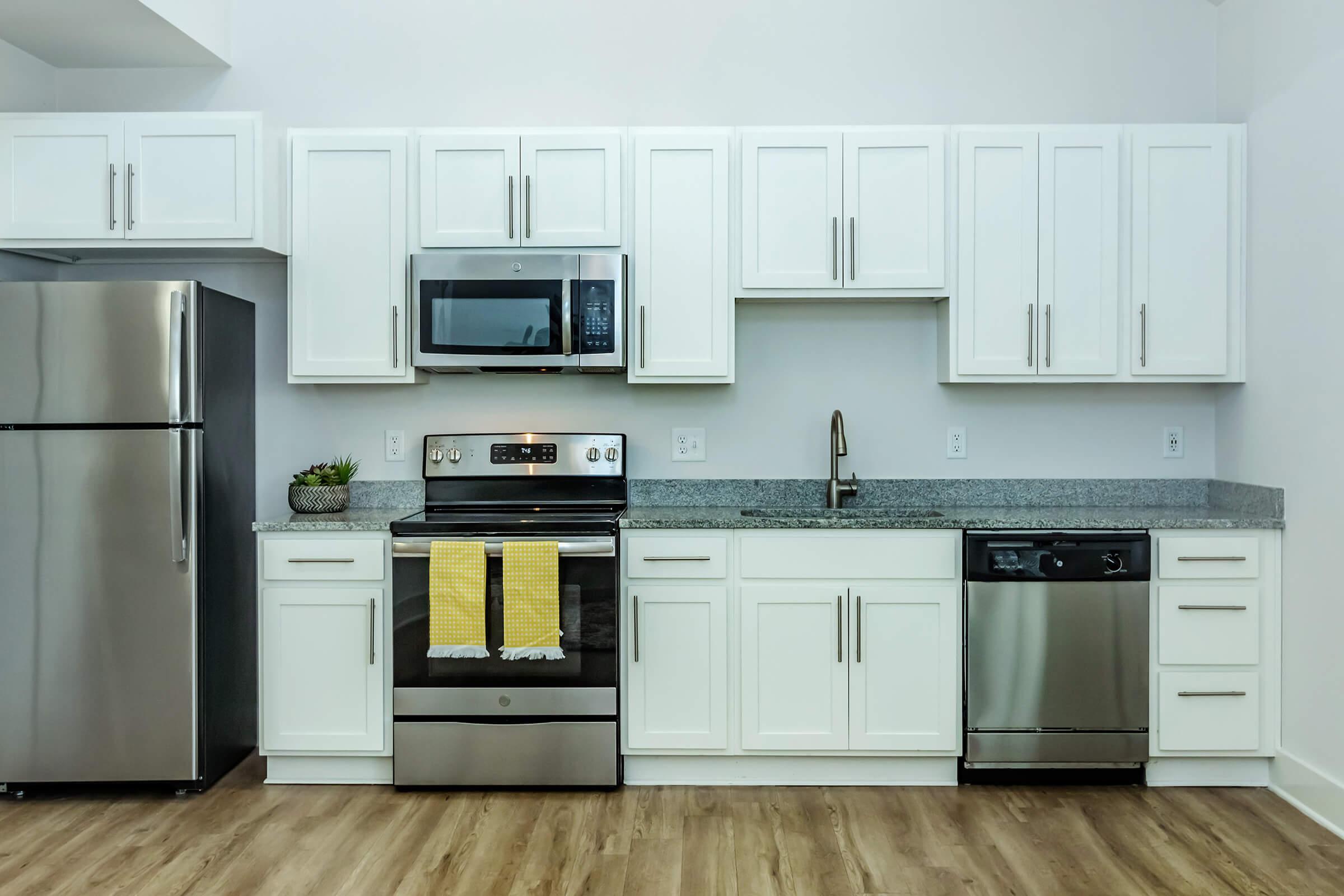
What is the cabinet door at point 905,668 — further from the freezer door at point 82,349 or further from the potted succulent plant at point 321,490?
the freezer door at point 82,349

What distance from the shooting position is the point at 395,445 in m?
3.43

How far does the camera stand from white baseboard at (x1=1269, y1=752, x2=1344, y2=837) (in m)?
2.62

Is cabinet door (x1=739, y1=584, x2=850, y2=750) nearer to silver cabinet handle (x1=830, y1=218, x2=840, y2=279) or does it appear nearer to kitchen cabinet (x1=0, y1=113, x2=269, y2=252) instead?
silver cabinet handle (x1=830, y1=218, x2=840, y2=279)

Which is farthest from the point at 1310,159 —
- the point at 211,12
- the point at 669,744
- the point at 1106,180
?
the point at 211,12

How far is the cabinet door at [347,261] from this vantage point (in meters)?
3.12

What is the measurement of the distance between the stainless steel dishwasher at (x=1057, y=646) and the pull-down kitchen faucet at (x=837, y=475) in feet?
1.81

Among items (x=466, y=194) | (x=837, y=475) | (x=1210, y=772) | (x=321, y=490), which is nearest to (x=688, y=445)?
(x=837, y=475)

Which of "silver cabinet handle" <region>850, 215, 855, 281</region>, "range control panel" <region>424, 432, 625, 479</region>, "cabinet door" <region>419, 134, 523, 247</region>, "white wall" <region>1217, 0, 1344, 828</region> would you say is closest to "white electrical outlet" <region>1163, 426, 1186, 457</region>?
"white wall" <region>1217, 0, 1344, 828</region>

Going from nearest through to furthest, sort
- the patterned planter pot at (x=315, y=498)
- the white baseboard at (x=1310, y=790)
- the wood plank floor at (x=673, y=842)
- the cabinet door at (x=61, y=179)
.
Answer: the wood plank floor at (x=673, y=842) → the white baseboard at (x=1310, y=790) → the cabinet door at (x=61, y=179) → the patterned planter pot at (x=315, y=498)

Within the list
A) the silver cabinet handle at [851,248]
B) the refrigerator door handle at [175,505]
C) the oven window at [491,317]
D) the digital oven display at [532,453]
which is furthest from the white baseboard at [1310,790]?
the refrigerator door handle at [175,505]

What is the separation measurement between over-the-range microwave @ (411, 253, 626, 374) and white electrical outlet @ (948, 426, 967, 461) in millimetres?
1266

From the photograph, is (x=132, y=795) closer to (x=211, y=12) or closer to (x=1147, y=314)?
(x=211, y=12)

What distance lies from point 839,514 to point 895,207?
1053 mm

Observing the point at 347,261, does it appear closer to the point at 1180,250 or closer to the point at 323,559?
the point at 323,559
